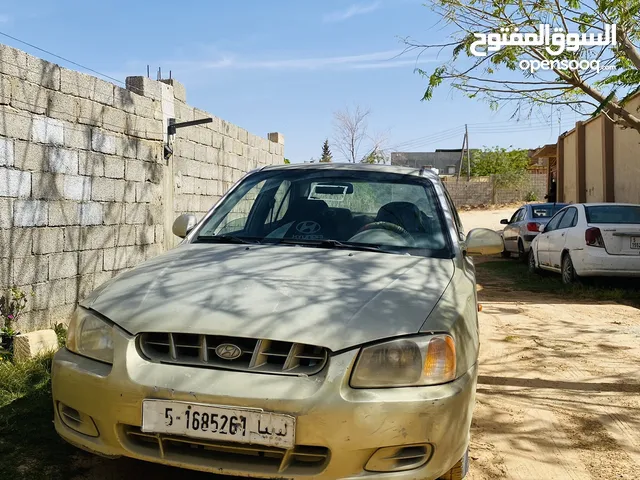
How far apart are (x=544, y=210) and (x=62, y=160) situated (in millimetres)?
11898

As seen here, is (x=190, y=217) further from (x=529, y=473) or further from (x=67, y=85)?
(x=67, y=85)

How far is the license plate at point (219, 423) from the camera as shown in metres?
2.64

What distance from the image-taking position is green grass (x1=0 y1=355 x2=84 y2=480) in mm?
3498

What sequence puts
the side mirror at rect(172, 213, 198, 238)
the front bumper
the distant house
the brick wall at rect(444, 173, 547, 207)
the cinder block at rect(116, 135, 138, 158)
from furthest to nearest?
1. the distant house
2. the brick wall at rect(444, 173, 547, 207)
3. the cinder block at rect(116, 135, 138, 158)
4. the side mirror at rect(172, 213, 198, 238)
5. the front bumper

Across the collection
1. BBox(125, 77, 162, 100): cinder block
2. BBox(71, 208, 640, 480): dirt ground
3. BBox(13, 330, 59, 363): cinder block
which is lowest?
BBox(71, 208, 640, 480): dirt ground

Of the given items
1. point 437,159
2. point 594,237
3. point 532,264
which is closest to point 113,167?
point 594,237

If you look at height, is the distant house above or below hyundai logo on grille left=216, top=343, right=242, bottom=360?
above

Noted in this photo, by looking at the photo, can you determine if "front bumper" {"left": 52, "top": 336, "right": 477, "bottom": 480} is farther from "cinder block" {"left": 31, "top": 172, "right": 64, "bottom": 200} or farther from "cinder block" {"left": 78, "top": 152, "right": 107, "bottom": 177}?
"cinder block" {"left": 78, "top": 152, "right": 107, "bottom": 177}

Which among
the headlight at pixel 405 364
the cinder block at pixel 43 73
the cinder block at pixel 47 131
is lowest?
the headlight at pixel 405 364

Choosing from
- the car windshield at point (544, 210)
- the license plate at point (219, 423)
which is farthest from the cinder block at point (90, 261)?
the car windshield at point (544, 210)

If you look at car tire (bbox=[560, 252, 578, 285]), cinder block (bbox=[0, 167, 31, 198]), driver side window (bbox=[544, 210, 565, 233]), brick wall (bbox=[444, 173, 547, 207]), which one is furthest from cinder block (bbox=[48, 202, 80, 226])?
brick wall (bbox=[444, 173, 547, 207])

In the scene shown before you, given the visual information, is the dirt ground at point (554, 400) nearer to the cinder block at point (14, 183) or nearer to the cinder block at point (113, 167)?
the cinder block at point (14, 183)

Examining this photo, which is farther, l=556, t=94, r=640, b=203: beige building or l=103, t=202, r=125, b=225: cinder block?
l=556, t=94, r=640, b=203: beige building

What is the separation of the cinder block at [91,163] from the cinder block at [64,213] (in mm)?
398
